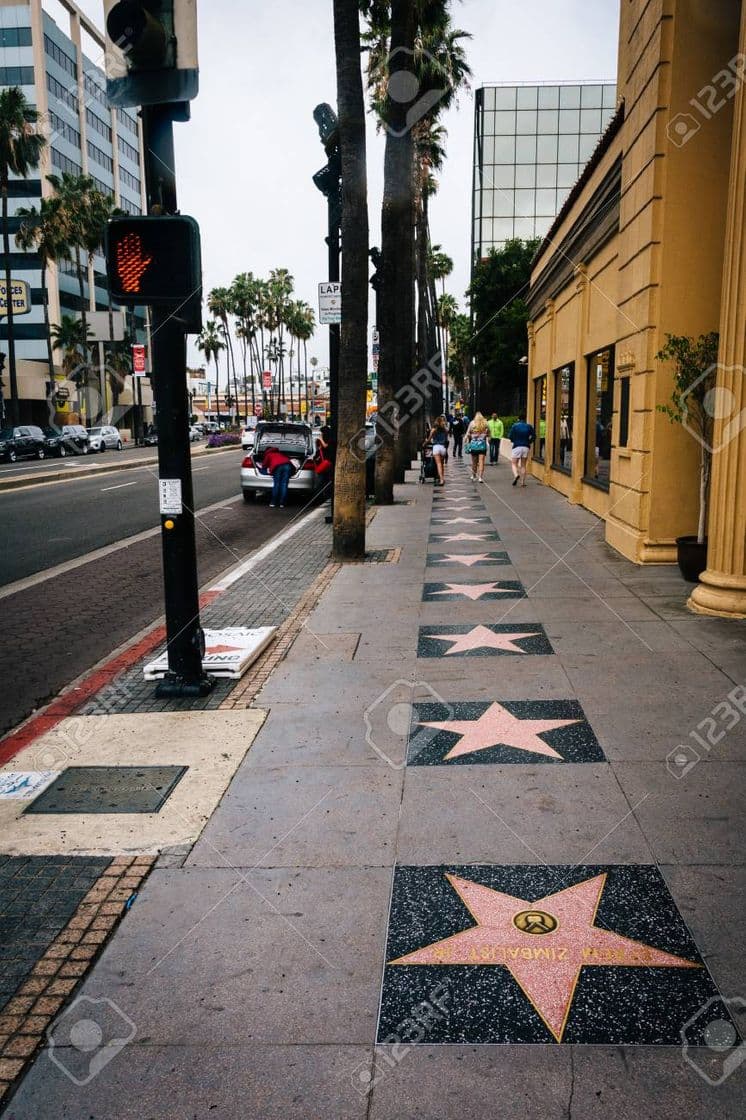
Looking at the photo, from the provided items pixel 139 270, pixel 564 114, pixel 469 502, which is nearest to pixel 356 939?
pixel 139 270

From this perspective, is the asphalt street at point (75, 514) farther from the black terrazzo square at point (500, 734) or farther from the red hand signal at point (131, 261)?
the black terrazzo square at point (500, 734)

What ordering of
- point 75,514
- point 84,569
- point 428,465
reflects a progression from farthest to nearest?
point 428,465, point 75,514, point 84,569

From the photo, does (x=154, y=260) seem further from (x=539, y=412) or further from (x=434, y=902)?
(x=539, y=412)

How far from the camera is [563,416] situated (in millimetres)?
21219

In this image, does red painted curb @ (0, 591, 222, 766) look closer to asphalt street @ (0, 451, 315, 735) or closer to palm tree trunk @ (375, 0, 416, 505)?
asphalt street @ (0, 451, 315, 735)

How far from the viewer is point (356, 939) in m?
3.41

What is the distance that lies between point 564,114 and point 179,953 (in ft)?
208

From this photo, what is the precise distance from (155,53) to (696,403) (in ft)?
21.8

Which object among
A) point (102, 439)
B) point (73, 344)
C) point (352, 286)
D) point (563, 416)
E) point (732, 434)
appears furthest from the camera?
point (73, 344)

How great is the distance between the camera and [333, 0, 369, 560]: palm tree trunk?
37.2ft

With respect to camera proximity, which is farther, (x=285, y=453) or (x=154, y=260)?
(x=285, y=453)

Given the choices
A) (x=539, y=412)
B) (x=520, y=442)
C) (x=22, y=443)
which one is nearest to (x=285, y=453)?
(x=520, y=442)

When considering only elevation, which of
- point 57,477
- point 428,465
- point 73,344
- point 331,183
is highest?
point 73,344

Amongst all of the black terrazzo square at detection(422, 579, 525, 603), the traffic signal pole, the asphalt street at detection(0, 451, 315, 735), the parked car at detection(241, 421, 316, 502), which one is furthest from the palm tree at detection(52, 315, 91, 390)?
the traffic signal pole
